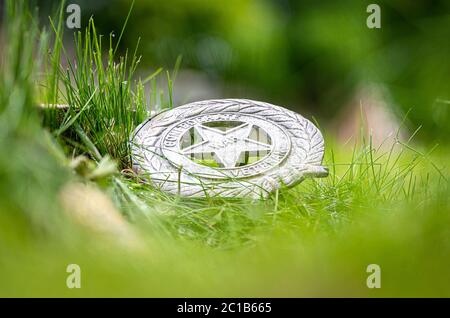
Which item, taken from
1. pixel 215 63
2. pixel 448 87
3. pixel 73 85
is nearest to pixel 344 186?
pixel 448 87

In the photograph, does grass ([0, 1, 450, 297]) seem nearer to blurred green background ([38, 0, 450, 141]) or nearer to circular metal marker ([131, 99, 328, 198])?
circular metal marker ([131, 99, 328, 198])

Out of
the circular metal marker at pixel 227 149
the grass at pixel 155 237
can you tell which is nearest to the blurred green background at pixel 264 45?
the circular metal marker at pixel 227 149

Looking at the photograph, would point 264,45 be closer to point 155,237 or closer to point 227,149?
point 227,149

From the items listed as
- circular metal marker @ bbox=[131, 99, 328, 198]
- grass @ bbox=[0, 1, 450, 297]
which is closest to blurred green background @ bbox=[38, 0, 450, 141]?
circular metal marker @ bbox=[131, 99, 328, 198]

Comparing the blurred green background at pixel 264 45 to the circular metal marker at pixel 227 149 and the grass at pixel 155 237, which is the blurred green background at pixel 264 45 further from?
the grass at pixel 155 237

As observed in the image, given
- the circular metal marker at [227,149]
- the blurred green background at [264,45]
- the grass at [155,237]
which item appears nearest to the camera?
the grass at [155,237]
